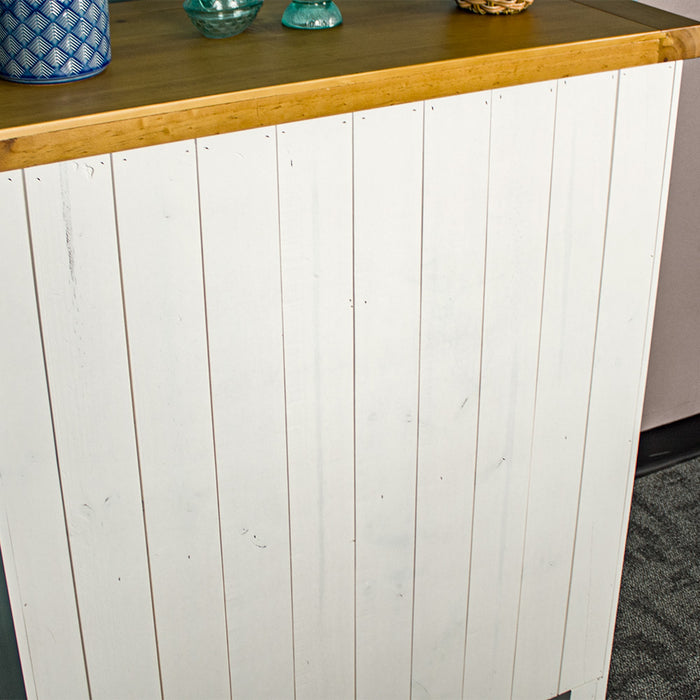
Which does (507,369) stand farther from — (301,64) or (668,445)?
(668,445)

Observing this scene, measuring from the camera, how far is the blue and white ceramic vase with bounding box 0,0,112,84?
92 centimetres

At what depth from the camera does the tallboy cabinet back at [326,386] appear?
3.25 ft

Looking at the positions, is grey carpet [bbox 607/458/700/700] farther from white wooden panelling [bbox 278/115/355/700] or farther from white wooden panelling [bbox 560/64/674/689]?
white wooden panelling [bbox 278/115/355/700]

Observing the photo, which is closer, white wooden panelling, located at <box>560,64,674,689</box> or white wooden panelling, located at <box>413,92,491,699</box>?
white wooden panelling, located at <box>413,92,491,699</box>

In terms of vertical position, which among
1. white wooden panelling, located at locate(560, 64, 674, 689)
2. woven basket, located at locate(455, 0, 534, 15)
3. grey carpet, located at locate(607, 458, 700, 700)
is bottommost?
grey carpet, located at locate(607, 458, 700, 700)

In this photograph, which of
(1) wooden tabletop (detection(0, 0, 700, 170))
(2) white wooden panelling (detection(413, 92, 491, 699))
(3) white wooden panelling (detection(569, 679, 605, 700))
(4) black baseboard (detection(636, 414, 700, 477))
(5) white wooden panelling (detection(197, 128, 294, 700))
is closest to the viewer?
(1) wooden tabletop (detection(0, 0, 700, 170))

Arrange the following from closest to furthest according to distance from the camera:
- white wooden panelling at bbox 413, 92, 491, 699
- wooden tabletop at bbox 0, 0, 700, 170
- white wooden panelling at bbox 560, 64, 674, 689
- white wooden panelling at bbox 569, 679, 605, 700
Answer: wooden tabletop at bbox 0, 0, 700, 170
white wooden panelling at bbox 413, 92, 491, 699
white wooden panelling at bbox 560, 64, 674, 689
white wooden panelling at bbox 569, 679, 605, 700

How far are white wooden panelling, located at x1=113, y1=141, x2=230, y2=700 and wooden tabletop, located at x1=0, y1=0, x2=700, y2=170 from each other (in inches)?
1.9

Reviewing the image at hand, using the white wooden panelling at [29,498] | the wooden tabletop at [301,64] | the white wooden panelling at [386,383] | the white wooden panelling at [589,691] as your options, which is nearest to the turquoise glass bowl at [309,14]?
the wooden tabletop at [301,64]

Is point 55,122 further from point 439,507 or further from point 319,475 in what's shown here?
point 439,507

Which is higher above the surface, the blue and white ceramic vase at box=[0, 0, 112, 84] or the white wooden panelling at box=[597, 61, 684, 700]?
the blue and white ceramic vase at box=[0, 0, 112, 84]

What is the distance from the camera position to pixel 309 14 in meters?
1.12

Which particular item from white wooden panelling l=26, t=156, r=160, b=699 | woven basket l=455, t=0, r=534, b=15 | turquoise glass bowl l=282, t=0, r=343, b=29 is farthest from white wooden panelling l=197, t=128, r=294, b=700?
woven basket l=455, t=0, r=534, b=15

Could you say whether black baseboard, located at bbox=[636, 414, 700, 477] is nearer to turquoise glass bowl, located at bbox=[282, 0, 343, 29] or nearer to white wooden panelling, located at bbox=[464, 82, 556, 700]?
white wooden panelling, located at bbox=[464, 82, 556, 700]
